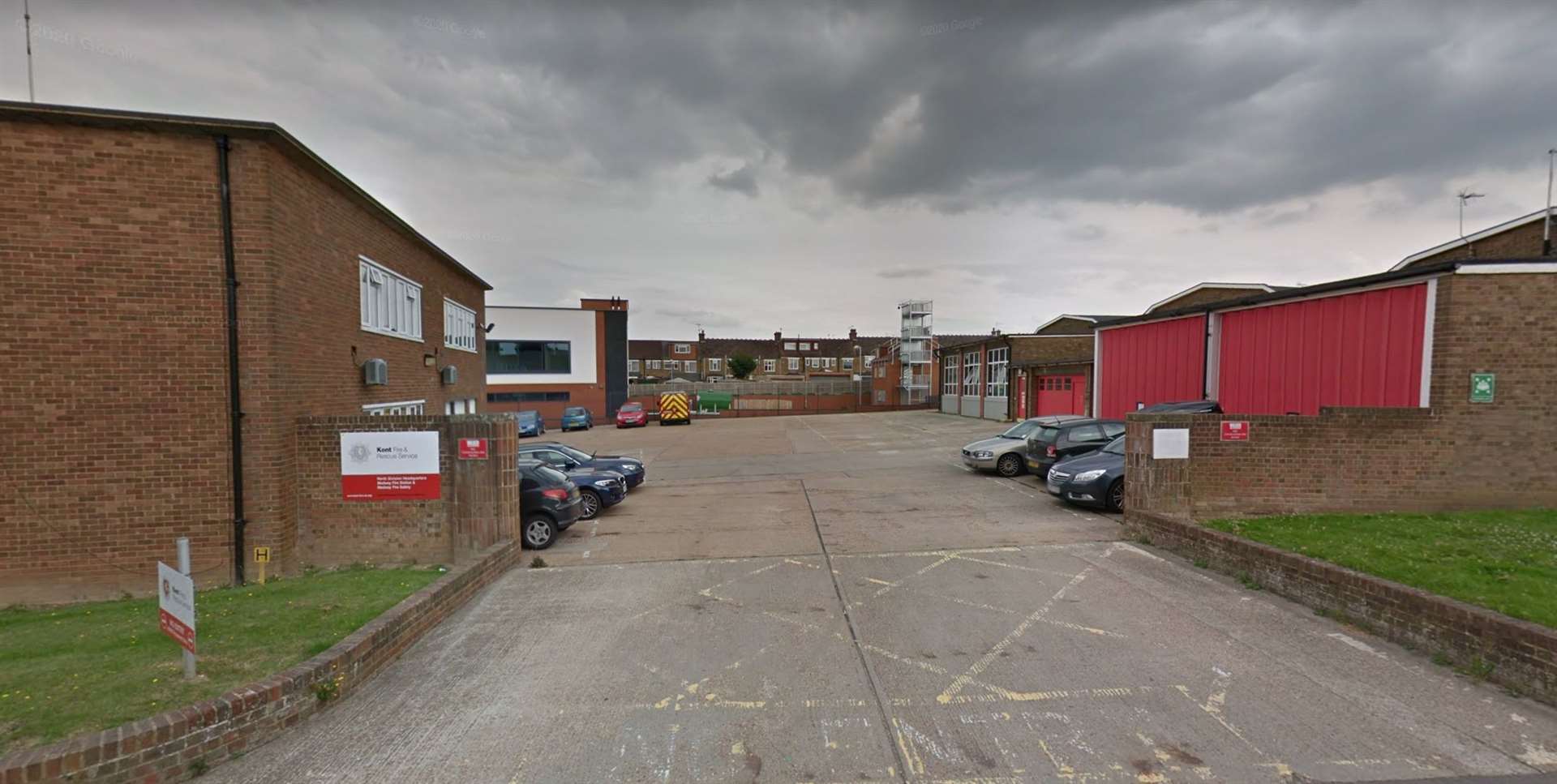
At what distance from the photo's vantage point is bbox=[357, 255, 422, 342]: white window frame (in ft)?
34.5

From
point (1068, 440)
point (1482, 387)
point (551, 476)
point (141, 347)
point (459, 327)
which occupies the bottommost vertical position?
point (551, 476)

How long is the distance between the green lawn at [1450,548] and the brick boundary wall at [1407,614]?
296 mm

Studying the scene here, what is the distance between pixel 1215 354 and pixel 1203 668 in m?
12.1

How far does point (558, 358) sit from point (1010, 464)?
3327 centimetres

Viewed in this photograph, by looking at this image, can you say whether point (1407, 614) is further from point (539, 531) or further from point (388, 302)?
point (388, 302)

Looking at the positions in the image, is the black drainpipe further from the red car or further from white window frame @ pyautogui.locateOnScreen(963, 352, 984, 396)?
white window frame @ pyautogui.locateOnScreen(963, 352, 984, 396)

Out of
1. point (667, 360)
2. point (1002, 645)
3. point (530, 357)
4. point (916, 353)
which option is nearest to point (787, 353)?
point (667, 360)

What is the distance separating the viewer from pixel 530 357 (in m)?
40.6

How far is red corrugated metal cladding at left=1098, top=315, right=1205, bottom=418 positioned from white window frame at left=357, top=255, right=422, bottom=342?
57.5 ft

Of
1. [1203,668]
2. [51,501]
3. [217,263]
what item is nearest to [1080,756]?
[1203,668]

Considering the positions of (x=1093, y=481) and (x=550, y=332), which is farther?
(x=550, y=332)

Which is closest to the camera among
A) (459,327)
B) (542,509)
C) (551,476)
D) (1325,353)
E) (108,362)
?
(108,362)

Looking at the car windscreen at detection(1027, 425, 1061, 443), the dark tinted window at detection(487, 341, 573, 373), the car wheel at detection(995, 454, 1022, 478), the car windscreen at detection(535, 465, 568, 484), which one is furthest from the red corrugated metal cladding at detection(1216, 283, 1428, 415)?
the dark tinted window at detection(487, 341, 573, 373)

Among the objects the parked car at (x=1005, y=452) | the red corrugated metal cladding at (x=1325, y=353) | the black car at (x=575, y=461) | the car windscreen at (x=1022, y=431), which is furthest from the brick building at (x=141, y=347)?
the red corrugated metal cladding at (x=1325, y=353)
